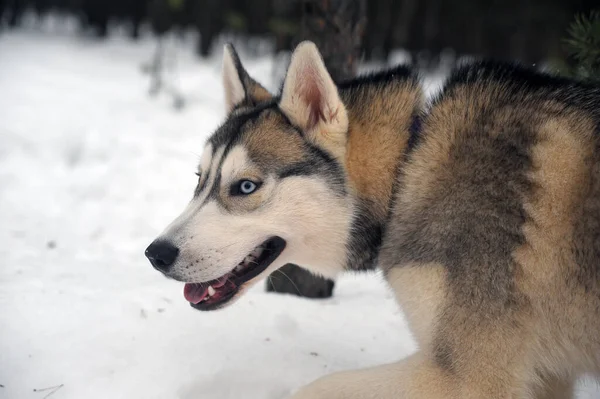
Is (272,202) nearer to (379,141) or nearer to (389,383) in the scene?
(379,141)

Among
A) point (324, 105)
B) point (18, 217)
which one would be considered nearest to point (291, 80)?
point (324, 105)

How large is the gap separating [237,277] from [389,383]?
88cm

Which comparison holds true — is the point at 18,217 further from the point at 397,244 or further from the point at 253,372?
the point at 397,244

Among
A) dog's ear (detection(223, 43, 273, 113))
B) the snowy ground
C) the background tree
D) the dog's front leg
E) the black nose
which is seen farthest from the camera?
the background tree

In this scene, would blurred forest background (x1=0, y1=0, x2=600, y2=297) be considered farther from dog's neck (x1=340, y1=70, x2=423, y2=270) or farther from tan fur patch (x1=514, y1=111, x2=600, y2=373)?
tan fur patch (x1=514, y1=111, x2=600, y2=373)

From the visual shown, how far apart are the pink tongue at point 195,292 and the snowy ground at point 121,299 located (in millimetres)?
460

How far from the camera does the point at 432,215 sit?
2.41 metres

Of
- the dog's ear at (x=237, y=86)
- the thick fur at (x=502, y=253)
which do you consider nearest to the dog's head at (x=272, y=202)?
the thick fur at (x=502, y=253)

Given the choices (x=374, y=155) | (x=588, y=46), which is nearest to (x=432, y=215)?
(x=374, y=155)

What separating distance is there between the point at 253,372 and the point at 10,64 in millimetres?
10038

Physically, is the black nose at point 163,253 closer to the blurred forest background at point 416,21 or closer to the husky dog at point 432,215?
the husky dog at point 432,215

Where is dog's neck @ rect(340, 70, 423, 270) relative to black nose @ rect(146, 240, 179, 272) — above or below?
above

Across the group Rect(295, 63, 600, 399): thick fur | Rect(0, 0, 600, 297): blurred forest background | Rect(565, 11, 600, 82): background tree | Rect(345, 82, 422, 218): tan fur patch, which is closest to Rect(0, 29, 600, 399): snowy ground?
Rect(295, 63, 600, 399): thick fur

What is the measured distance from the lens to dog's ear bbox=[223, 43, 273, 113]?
130 inches
